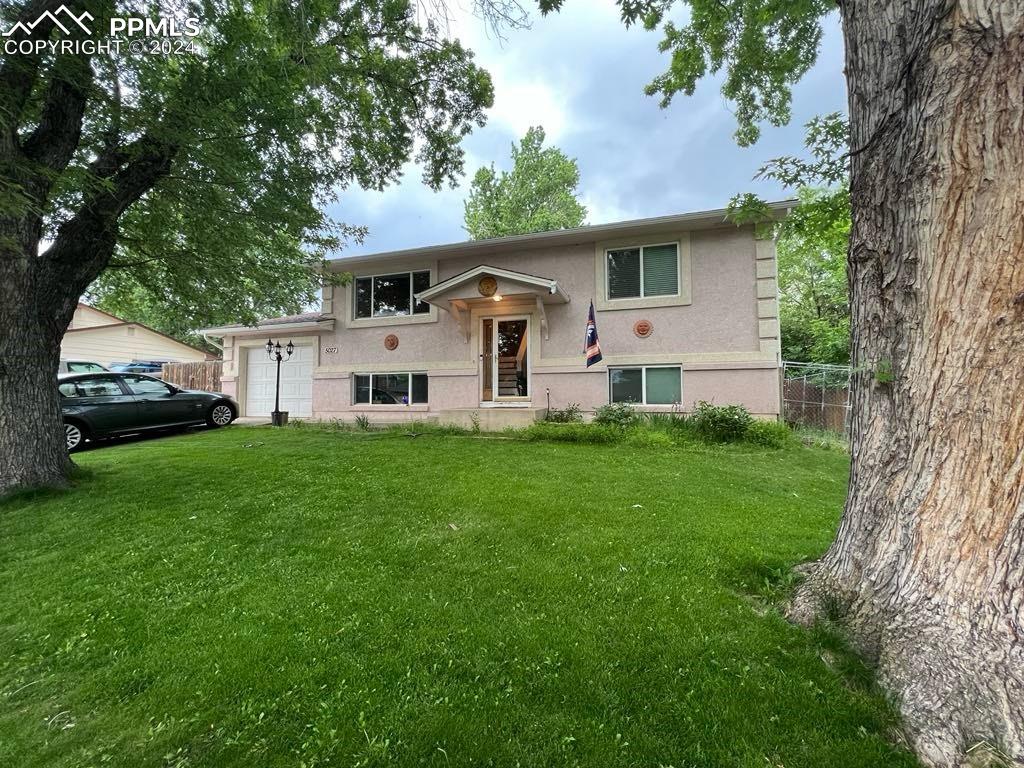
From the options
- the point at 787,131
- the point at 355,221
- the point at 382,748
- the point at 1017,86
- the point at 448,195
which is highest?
the point at 448,195

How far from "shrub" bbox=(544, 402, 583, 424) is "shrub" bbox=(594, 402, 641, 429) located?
1.60 ft

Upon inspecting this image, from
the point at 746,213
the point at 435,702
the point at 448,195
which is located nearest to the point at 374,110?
the point at 448,195

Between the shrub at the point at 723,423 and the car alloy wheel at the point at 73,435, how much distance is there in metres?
12.0

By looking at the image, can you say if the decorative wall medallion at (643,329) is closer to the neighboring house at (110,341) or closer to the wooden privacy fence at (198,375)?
the wooden privacy fence at (198,375)

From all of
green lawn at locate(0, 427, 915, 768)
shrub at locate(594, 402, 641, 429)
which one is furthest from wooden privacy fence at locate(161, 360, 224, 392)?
shrub at locate(594, 402, 641, 429)

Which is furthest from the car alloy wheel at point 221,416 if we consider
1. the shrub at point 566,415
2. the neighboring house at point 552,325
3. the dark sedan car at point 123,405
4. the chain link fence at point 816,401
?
the chain link fence at point 816,401

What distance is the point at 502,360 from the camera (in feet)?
33.2

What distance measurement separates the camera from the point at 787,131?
7.02 m

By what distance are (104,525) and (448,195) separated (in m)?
9.57

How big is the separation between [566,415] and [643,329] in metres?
2.55

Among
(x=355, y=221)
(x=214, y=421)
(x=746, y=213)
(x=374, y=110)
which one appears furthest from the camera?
(x=214, y=421)

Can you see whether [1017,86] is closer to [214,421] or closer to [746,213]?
[746,213]

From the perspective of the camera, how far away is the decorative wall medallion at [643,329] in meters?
9.09

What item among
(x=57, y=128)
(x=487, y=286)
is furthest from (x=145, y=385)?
(x=487, y=286)
